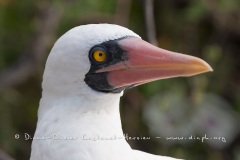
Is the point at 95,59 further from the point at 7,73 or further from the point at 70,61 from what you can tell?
the point at 7,73

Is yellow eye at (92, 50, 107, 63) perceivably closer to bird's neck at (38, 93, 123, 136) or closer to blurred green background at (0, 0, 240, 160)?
bird's neck at (38, 93, 123, 136)

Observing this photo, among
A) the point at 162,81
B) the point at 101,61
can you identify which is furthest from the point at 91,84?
the point at 162,81

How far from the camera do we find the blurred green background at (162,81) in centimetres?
383

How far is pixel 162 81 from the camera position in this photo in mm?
4160

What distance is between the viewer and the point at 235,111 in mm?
4344

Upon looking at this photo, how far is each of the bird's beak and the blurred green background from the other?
60.7 inches

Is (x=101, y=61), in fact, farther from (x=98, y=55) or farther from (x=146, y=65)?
(x=146, y=65)

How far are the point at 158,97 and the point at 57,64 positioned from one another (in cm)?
220

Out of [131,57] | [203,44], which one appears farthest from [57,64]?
[203,44]

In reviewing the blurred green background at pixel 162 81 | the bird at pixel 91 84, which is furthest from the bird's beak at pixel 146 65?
the blurred green background at pixel 162 81

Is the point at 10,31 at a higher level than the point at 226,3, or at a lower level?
lower

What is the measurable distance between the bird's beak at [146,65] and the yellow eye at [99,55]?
1.3 inches

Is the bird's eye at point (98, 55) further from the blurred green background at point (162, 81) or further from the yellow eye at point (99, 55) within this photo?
the blurred green background at point (162, 81)

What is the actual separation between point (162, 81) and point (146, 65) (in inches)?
86.6
